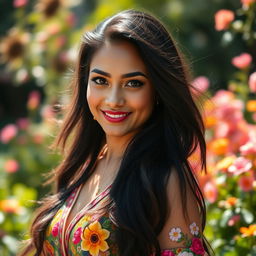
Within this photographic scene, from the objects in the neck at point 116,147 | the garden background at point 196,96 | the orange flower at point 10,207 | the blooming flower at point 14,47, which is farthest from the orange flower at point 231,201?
the blooming flower at point 14,47

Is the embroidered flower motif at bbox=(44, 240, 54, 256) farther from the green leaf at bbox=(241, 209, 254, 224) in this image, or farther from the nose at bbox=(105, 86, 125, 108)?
the green leaf at bbox=(241, 209, 254, 224)

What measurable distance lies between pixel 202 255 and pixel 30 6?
796 centimetres

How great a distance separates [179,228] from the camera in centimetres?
223

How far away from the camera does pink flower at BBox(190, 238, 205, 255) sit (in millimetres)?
2240

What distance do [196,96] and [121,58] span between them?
393mm

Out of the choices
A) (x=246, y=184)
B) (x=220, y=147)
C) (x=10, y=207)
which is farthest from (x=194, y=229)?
(x=10, y=207)

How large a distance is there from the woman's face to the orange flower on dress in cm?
33

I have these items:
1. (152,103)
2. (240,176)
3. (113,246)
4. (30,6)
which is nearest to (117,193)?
(113,246)

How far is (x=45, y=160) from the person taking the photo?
5.62 meters

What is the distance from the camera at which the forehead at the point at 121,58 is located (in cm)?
235

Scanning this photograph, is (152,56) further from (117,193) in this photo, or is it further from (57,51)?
(57,51)

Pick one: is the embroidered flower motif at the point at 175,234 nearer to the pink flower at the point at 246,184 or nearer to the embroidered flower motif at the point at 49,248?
the embroidered flower motif at the point at 49,248

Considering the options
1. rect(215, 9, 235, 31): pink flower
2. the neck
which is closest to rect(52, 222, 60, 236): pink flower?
the neck

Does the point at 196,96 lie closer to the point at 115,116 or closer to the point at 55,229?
the point at 115,116
